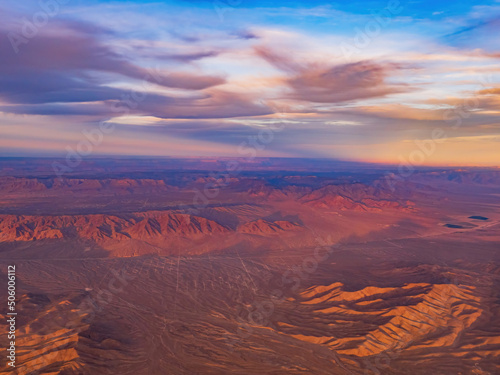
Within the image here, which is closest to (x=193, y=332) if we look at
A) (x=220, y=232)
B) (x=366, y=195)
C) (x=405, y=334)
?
(x=405, y=334)

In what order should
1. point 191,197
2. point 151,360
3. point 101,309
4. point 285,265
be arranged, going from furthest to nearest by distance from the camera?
point 191,197, point 285,265, point 101,309, point 151,360

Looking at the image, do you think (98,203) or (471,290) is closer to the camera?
(471,290)

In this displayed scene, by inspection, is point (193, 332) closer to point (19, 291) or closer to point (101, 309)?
point (101, 309)

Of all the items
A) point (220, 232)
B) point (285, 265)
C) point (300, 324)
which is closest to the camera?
point (300, 324)

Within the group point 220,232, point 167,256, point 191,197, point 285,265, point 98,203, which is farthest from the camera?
point 191,197

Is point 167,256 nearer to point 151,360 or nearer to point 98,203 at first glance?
point 151,360

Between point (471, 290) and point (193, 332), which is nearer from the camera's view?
point (193, 332)

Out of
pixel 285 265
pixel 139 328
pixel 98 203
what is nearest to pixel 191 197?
pixel 98 203

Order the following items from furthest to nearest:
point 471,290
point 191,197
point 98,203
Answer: point 191,197 → point 98,203 → point 471,290
